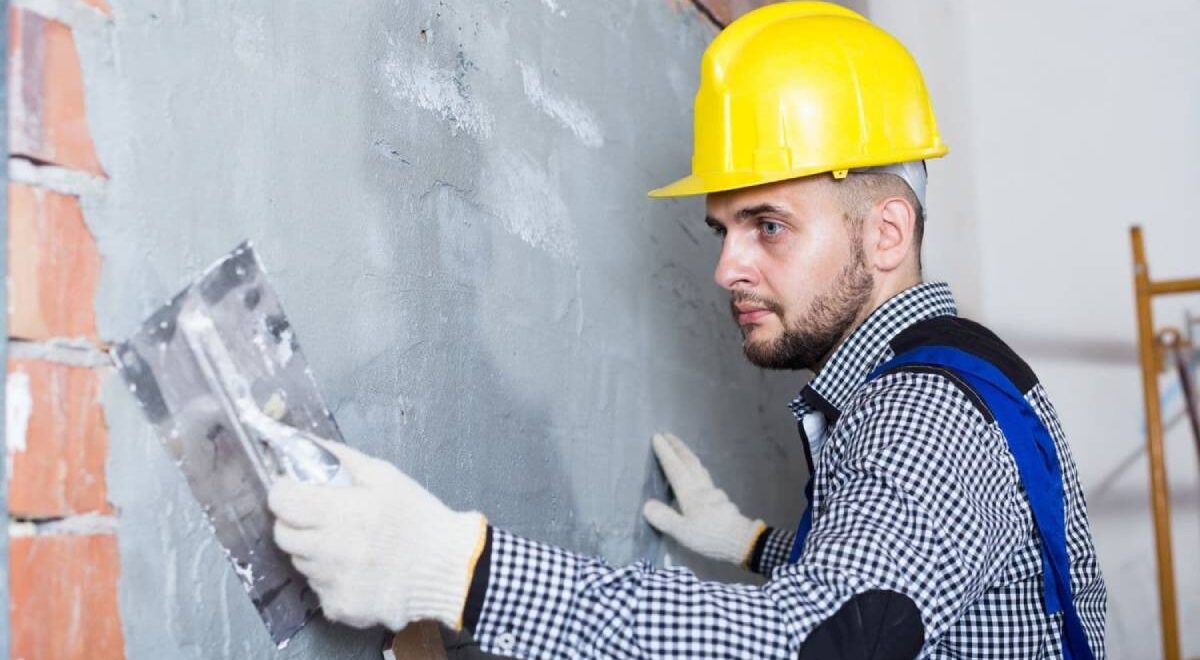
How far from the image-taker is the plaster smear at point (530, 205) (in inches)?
67.9

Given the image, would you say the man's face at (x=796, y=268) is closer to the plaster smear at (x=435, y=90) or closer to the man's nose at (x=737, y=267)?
the man's nose at (x=737, y=267)

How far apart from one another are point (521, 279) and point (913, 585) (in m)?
0.82

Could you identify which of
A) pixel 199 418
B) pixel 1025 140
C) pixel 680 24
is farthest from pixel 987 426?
A: pixel 1025 140

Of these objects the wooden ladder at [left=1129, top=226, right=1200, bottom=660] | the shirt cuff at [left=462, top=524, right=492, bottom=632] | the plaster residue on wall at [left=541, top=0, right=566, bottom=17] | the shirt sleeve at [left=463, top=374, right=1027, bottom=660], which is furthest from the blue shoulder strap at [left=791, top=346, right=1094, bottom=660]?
the wooden ladder at [left=1129, top=226, right=1200, bottom=660]

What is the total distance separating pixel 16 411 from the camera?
0.98m

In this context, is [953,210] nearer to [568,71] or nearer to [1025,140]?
[1025,140]

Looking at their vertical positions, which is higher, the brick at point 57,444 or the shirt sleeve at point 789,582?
the brick at point 57,444

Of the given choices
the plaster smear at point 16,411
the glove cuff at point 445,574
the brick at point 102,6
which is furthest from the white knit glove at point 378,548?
the brick at point 102,6

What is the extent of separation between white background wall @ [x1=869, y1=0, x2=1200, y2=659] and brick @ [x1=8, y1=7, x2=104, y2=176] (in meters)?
3.26

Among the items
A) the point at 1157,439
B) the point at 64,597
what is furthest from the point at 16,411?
the point at 1157,439

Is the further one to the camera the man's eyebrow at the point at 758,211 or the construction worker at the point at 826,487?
the man's eyebrow at the point at 758,211

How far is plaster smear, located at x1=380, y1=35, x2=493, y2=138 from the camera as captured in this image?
4.91 feet

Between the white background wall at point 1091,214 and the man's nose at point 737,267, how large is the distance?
7.79 feet

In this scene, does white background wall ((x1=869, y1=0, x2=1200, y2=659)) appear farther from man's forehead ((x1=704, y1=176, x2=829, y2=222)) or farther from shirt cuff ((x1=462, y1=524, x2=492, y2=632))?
shirt cuff ((x1=462, y1=524, x2=492, y2=632))
